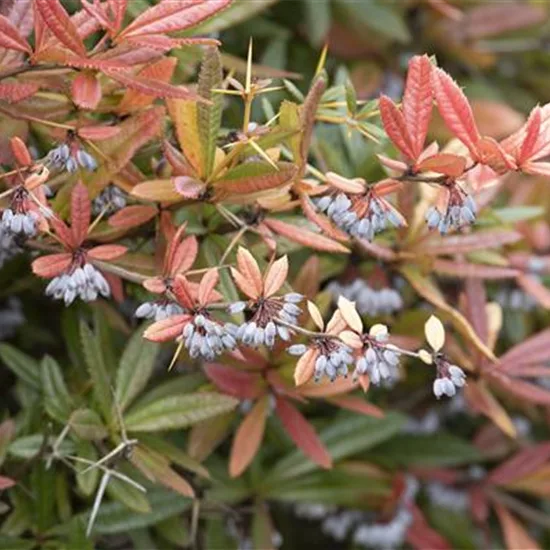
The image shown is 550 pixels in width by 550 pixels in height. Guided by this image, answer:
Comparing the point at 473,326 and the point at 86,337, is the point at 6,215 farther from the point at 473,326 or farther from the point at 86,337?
the point at 473,326

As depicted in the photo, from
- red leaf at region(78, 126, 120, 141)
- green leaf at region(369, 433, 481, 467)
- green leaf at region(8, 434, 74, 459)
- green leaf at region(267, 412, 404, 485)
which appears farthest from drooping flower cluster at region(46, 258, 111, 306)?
green leaf at region(369, 433, 481, 467)

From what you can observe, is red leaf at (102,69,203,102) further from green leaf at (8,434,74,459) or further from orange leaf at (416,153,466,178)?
green leaf at (8,434,74,459)

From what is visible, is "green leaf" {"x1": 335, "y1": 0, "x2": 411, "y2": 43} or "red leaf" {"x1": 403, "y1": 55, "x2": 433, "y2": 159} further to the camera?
"green leaf" {"x1": 335, "y1": 0, "x2": 411, "y2": 43}

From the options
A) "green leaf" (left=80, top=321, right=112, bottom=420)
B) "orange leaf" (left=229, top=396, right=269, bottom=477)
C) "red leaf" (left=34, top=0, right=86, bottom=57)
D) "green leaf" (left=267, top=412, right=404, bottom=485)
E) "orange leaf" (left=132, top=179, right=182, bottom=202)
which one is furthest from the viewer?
"green leaf" (left=267, top=412, right=404, bottom=485)

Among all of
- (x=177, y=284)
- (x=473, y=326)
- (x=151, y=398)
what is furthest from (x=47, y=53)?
(x=473, y=326)

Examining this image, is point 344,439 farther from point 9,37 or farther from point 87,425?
point 9,37

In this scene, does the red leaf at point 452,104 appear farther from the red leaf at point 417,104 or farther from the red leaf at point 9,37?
the red leaf at point 9,37

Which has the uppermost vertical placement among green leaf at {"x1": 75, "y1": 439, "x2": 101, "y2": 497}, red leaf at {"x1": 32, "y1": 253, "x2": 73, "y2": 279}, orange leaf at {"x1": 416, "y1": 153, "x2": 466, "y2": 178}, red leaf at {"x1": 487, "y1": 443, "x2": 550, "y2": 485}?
orange leaf at {"x1": 416, "y1": 153, "x2": 466, "y2": 178}
